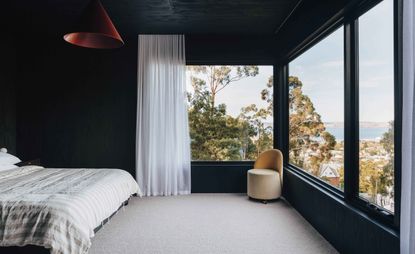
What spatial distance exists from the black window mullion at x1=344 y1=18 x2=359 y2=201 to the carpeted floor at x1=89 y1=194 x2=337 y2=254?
691mm

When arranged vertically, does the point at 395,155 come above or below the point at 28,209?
above

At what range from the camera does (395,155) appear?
6.19ft

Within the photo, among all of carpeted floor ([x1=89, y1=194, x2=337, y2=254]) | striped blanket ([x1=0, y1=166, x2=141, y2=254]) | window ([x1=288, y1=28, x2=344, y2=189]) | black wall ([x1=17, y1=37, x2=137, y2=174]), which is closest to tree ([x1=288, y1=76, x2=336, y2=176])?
window ([x1=288, y1=28, x2=344, y2=189])

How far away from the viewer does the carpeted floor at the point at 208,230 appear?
2.68 m

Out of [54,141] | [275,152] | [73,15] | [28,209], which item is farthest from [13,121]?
[275,152]

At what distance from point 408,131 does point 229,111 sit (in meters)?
3.58

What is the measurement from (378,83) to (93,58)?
4426mm

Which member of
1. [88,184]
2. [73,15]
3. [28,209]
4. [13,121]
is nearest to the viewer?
[28,209]

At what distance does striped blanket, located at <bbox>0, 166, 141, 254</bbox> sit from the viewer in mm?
2068

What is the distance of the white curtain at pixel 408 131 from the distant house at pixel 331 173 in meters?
1.35

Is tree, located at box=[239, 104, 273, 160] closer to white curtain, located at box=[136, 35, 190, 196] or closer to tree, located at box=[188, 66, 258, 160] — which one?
tree, located at box=[188, 66, 258, 160]

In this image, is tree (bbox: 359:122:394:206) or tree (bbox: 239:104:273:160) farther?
tree (bbox: 239:104:273:160)

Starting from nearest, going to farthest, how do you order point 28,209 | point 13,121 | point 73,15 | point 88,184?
point 28,209
point 88,184
point 73,15
point 13,121

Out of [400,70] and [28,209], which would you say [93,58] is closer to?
[28,209]
